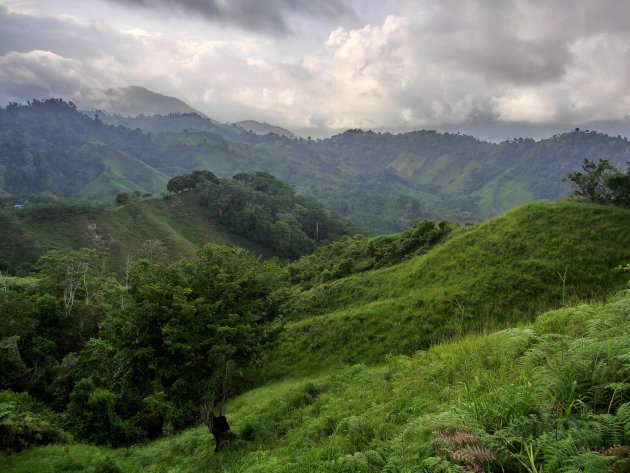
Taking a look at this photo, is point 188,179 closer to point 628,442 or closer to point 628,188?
point 628,188

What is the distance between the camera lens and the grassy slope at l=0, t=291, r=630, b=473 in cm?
554

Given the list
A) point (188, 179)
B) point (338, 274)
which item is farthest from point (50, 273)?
point (188, 179)

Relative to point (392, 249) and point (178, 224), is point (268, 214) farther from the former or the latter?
point (392, 249)

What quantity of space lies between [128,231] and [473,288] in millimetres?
111340

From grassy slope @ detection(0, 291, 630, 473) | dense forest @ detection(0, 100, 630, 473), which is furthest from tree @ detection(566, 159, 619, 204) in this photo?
grassy slope @ detection(0, 291, 630, 473)

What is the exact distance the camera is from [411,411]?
9086mm

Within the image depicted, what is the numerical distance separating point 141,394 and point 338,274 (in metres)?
24.4

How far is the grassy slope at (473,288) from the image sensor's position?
22547 millimetres

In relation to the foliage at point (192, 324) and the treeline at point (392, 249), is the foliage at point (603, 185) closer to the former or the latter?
the treeline at point (392, 249)

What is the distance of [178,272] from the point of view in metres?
14.2

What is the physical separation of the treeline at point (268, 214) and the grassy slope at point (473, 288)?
95492 millimetres

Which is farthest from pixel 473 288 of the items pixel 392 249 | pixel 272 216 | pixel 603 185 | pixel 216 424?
pixel 272 216

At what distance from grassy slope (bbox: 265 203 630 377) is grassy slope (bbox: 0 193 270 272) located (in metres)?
83.5

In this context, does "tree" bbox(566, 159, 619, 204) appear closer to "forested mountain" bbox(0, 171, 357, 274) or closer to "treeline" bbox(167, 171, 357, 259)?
"forested mountain" bbox(0, 171, 357, 274)
